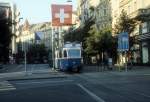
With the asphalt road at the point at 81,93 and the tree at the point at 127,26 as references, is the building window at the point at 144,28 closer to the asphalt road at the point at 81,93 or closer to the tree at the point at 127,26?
the tree at the point at 127,26

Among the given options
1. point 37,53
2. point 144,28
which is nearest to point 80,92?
point 144,28

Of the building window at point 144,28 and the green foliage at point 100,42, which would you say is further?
the green foliage at point 100,42

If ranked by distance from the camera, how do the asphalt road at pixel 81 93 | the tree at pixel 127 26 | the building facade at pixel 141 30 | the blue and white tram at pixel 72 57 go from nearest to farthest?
the asphalt road at pixel 81 93
the blue and white tram at pixel 72 57
the tree at pixel 127 26
the building facade at pixel 141 30

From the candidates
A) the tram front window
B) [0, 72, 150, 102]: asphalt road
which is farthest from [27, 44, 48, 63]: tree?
[0, 72, 150, 102]: asphalt road

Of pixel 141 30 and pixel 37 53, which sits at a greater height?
pixel 141 30

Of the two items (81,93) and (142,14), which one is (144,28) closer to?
(142,14)

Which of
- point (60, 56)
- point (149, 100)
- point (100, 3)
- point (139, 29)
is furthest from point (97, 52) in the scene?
point (149, 100)

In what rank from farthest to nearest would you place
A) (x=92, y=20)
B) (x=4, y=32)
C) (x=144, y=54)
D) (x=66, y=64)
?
(x=92, y=20), (x=144, y=54), (x=66, y=64), (x=4, y=32)

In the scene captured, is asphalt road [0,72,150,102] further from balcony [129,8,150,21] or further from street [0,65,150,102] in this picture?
balcony [129,8,150,21]

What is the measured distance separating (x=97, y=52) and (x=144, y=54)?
394 inches

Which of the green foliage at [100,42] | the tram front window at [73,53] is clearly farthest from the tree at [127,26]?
the tram front window at [73,53]

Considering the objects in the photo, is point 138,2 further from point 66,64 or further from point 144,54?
point 66,64

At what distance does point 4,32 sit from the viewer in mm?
44062

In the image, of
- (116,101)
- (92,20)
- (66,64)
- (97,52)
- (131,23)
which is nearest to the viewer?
(116,101)
